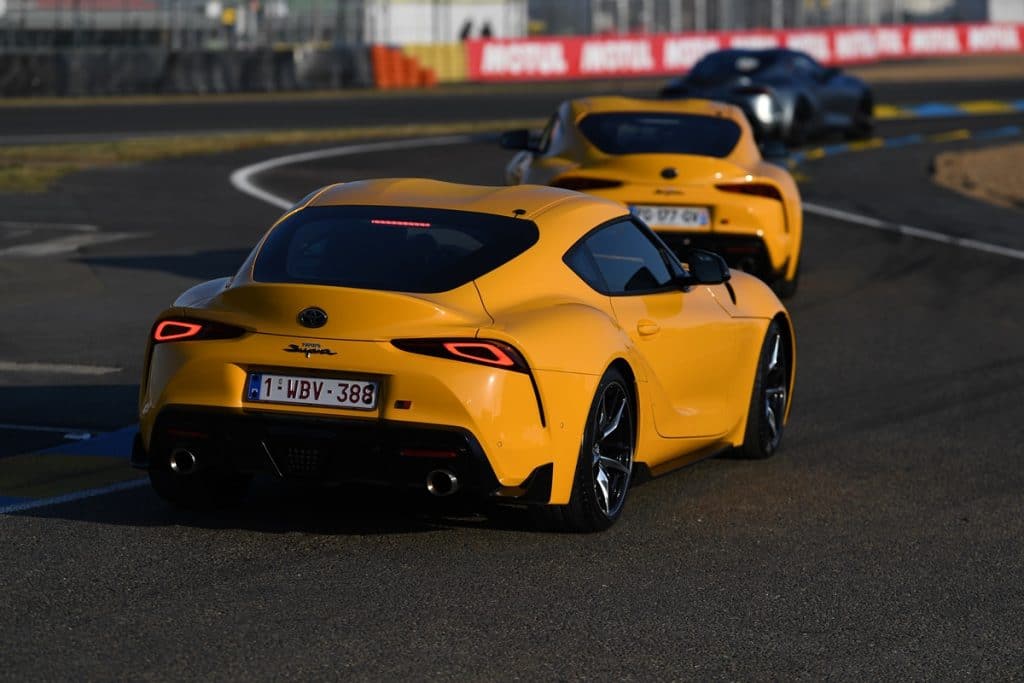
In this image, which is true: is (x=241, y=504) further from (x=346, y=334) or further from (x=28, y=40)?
(x=28, y=40)

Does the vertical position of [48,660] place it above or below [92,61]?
below

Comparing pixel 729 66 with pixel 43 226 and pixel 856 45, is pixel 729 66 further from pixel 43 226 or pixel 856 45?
pixel 856 45

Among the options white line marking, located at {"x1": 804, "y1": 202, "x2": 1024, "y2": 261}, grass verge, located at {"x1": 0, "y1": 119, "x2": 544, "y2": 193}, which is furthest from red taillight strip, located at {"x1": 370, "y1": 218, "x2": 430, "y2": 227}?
grass verge, located at {"x1": 0, "y1": 119, "x2": 544, "y2": 193}

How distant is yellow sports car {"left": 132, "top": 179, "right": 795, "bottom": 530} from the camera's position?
6.95m

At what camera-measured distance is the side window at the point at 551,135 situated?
15352mm

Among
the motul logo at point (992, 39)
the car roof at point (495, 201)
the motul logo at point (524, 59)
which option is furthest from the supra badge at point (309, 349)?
the motul logo at point (992, 39)

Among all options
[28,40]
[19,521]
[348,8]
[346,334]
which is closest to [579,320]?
[346,334]

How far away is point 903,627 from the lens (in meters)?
6.38

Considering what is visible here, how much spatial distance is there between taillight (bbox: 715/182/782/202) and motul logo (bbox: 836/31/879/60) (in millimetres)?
49734

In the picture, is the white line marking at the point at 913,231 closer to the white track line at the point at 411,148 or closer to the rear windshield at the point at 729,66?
the white track line at the point at 411,148

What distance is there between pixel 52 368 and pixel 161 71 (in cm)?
3205

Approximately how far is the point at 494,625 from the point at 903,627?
4.48 ft

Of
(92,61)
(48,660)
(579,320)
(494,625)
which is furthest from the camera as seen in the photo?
(92,61)

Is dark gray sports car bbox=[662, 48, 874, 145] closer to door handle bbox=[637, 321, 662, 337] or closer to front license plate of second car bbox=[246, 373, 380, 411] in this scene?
door handle bbox=[637, 321, 662, 337]
